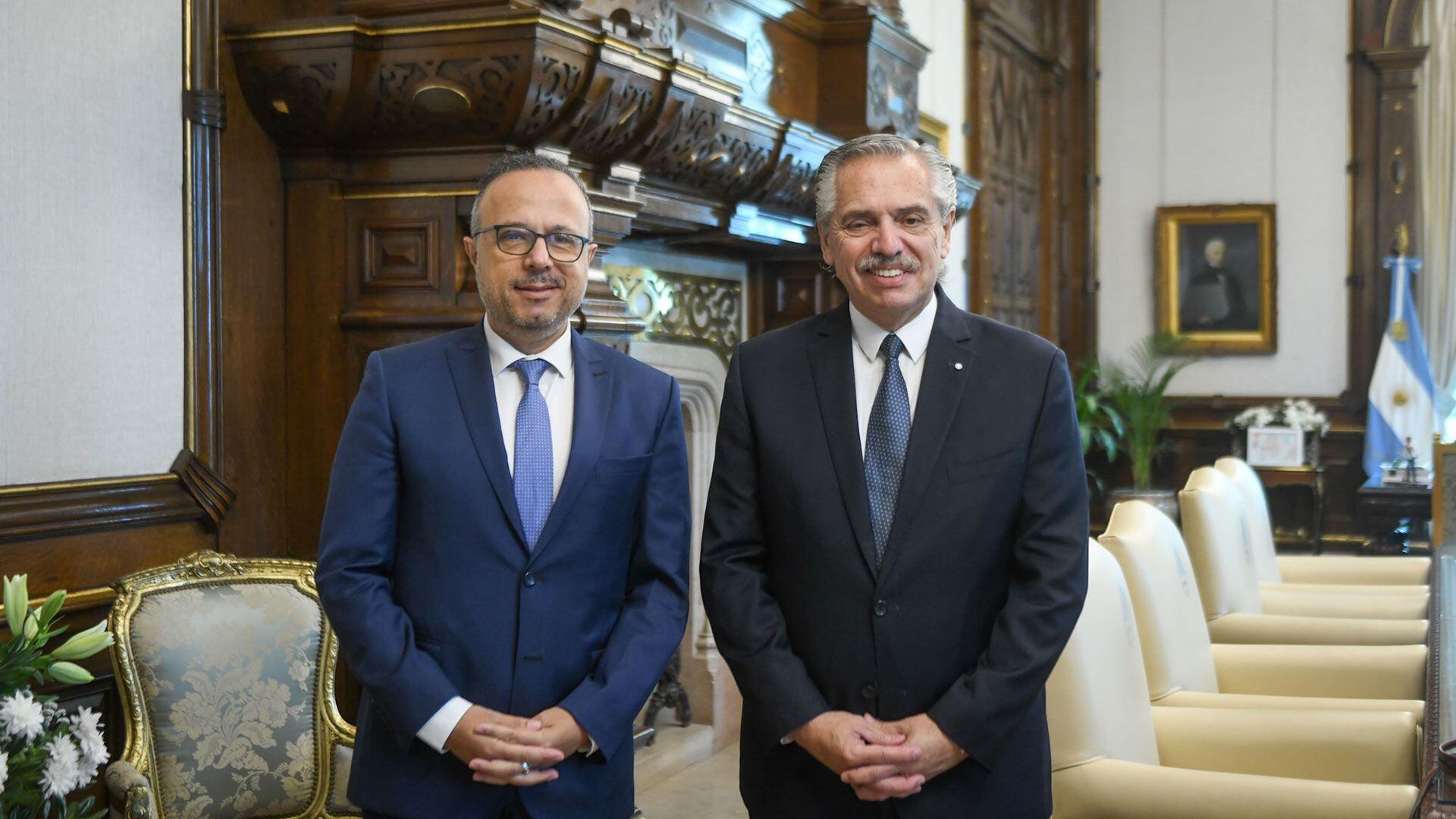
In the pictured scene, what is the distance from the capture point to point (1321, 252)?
31.9 ft

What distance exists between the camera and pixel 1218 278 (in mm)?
9914

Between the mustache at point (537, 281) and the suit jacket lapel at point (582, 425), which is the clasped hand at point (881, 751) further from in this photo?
the mustache at point (537, 281)

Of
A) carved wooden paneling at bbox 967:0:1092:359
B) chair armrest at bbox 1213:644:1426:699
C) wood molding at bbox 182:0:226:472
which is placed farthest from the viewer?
carved wooden paneling at bbox 967:0:1092:359

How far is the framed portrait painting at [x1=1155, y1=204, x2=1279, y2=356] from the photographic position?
980 centimetres

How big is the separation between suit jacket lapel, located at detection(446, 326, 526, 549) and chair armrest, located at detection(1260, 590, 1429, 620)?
3339 mm

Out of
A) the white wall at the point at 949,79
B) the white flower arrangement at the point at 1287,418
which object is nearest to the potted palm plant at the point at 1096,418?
the white flower arrangement at the point at 1287,418

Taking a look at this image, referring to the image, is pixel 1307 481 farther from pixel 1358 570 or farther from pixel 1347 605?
pixel 1347 605

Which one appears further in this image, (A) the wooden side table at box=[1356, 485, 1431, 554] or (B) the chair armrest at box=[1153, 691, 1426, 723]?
(A) the wooden side table at box=[1356, 485, 1431, 554]

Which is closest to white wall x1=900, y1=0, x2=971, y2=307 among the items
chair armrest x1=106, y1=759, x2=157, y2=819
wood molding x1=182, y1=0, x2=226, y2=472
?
wood molding x1=182, y1=0, x2=226, y2=472

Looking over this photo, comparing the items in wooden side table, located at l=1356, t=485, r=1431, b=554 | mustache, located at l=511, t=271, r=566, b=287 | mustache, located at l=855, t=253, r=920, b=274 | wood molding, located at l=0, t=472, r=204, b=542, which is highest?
mustache, located at l=855, t=253, r=920, b=274

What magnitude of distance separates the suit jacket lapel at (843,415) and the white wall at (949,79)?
16.9ft

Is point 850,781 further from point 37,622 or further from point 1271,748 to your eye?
point 1271,748

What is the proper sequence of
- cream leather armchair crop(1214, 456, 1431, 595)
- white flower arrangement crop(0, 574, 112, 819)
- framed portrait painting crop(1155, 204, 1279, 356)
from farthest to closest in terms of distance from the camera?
framed portrait painting crop(1155, 204, 1279, 356) < cream leather armchair crop(1214, 456, 1431, 595) < white flower arrangement crop(0, 574, 112, 819)

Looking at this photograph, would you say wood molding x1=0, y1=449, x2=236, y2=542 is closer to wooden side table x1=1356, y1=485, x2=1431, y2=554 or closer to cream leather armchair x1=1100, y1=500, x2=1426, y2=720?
cream leather armchair x1=1100, y1=500, x2=1426, y2=720
